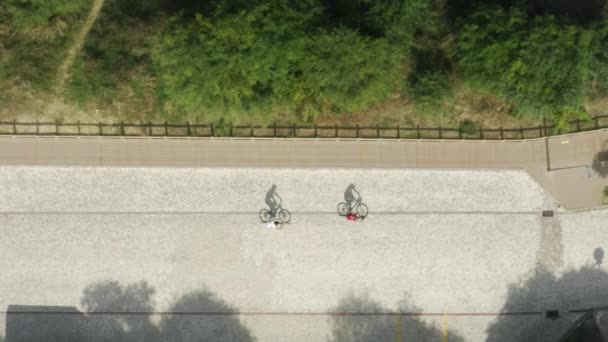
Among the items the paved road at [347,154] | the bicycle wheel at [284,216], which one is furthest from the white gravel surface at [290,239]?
the paved road at [347,154]

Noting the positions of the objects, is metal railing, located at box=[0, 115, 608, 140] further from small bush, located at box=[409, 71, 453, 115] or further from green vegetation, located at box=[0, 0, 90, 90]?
green vegetation, located at box=[0, 0, 90, 90]

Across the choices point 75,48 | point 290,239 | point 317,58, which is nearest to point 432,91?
point 317,58

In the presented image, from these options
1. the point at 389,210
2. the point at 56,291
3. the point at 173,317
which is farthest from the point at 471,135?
the point at 56,291

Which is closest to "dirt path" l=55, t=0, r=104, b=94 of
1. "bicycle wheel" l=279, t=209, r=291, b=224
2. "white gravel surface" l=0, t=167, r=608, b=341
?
"white gravel surface" l=0, t=167, r=608, b=341

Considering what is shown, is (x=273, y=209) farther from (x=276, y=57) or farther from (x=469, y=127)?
(x=469, y=127)

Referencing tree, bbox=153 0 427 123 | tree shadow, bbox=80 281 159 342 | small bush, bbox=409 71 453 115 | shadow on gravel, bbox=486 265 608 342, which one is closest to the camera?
tree, bbox=153 0 427 123
